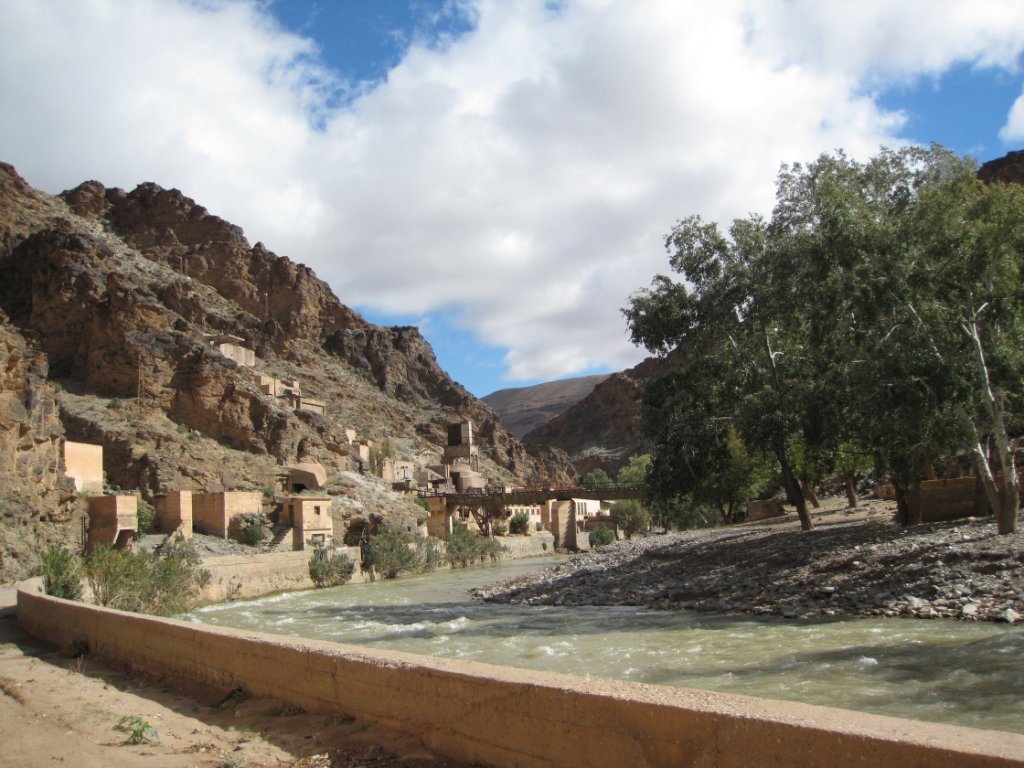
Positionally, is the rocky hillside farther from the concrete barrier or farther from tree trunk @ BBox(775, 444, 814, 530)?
tree trunk @ BBox(775, 444, 814, 530)

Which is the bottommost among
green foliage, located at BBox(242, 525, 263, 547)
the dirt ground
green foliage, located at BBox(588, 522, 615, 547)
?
green foliage, located at BBox(588, 522, 615, 547)

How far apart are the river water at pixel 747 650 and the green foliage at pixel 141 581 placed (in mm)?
1967

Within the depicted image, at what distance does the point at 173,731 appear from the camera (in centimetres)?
638

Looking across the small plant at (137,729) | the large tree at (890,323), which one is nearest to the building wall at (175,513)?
the large tree at (890,323)

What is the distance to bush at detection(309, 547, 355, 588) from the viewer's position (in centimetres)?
3312

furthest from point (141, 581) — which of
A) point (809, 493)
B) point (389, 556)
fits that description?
point (809, 493)

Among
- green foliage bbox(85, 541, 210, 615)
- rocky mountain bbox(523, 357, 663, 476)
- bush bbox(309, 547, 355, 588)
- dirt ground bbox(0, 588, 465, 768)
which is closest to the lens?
dirt ground bbox(0, 588, 465, 768)

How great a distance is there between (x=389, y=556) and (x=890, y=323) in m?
26.5

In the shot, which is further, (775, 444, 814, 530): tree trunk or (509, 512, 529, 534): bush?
(509, 512, 529, 534): bush

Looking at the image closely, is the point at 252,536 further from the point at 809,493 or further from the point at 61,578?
the point at 809,493

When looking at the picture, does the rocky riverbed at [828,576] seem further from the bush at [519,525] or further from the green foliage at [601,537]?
the bush at [519,525]

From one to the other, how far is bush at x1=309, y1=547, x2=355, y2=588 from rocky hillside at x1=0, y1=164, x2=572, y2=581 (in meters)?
9.38

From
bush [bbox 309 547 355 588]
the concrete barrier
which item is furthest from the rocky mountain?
the concrete barrier

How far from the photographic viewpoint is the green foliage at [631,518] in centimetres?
6900
